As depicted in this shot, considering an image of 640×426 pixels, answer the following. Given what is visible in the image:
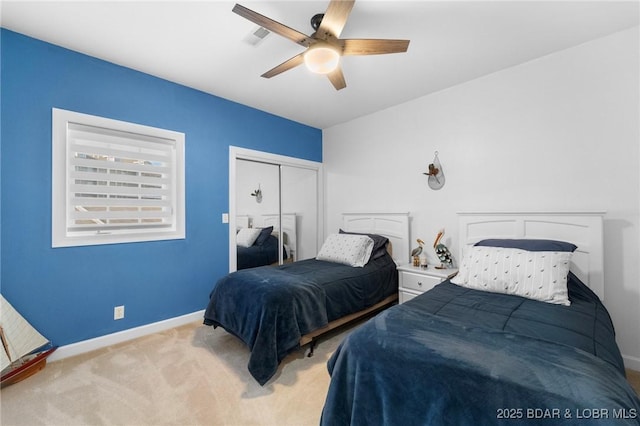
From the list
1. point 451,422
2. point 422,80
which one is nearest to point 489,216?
point 422,80

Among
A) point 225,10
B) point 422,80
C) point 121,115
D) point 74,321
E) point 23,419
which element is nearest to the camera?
point 23,419

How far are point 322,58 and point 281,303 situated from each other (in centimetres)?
184

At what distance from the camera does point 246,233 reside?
358 cm

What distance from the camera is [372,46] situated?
189 centimetres

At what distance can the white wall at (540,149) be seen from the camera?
84.5 inches

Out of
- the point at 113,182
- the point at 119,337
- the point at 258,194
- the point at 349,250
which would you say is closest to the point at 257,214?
the point at 258,194

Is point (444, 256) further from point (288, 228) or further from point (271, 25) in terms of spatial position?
point (271, 25)

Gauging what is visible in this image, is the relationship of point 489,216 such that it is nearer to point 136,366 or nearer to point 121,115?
point 136,366

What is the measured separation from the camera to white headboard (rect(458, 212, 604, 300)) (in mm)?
2150

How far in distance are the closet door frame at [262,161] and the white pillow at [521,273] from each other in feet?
8.34

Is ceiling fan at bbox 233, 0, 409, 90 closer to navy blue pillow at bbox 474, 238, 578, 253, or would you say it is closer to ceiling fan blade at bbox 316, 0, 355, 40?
ceiling fan blade at bbox 316, 0, 355, 40

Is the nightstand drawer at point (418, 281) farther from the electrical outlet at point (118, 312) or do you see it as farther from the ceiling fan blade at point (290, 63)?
the electrical outlet at point (118, 312)

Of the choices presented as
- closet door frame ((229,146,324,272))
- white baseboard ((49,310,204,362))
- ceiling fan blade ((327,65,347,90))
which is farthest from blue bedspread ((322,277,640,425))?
closet door frame ((229,146,324,272))

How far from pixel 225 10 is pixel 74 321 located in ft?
9.25
